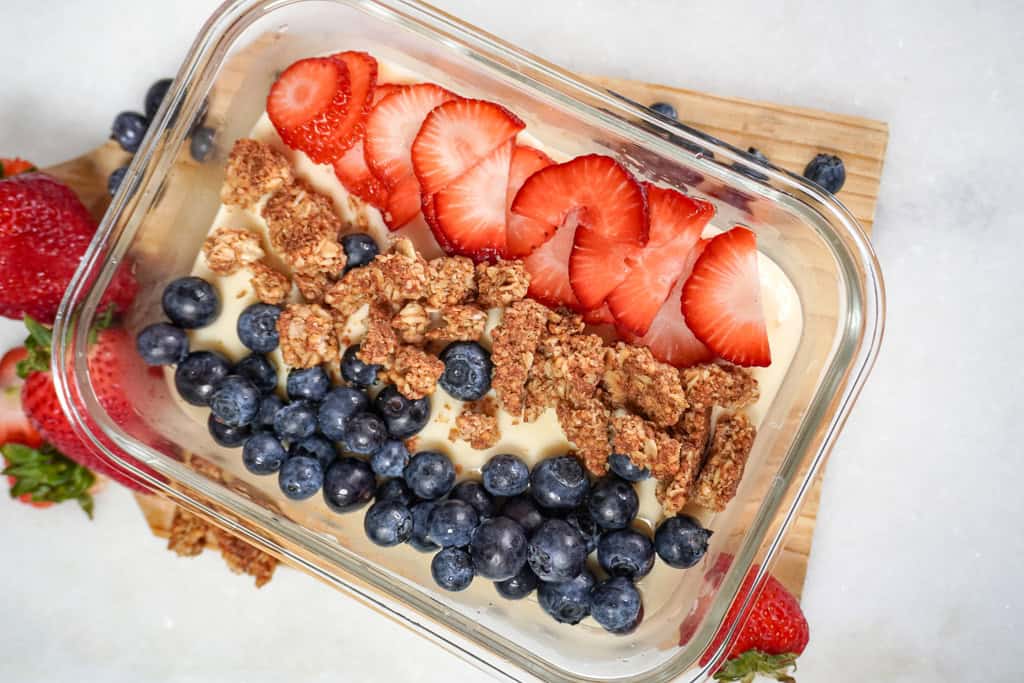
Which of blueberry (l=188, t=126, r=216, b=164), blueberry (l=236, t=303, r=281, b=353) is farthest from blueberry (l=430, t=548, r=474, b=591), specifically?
blueberry (l=188, t=126, r=216, b=164)

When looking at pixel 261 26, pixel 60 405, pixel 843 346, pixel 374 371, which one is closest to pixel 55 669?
pixel 60 405

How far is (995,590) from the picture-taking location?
1468 mm

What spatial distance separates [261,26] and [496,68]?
1.50ft

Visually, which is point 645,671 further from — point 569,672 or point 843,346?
point 843,346

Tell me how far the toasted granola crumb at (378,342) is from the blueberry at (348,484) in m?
0.17

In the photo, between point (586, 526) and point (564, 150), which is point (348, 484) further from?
point (564, 150)

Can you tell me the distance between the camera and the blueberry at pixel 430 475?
121cm

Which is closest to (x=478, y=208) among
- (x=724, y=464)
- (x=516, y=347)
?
(x=516, y=347)

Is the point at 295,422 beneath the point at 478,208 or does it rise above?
beneath

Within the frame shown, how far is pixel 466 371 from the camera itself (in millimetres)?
1191

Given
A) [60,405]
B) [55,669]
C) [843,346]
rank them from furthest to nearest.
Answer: [55,669]
[60,405]
[843,346]

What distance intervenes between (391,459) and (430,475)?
0.24 ft

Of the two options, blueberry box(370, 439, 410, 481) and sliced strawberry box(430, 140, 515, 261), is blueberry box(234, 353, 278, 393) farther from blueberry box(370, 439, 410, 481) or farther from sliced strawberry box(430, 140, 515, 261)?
sliced strawberry box(430, 140, 515, 261)

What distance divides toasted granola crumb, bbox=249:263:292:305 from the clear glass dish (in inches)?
7.4
